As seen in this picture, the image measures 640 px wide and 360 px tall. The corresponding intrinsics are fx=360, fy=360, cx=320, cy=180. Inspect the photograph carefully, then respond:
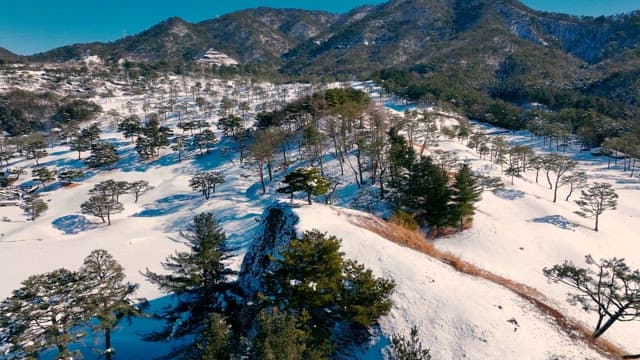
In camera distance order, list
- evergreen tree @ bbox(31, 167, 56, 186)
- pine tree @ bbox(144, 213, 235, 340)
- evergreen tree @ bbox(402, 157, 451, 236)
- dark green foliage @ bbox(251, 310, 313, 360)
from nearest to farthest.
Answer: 1. dark green foliage @ bbox(251, 310, 313, 360)
2. pine tree @ bbox(144, 213, 235, 340)
3. evergreen tree @ bbox(402, 157, 451, 236)
4. evergreen tree @ bbox(31, 167, 56, 186)

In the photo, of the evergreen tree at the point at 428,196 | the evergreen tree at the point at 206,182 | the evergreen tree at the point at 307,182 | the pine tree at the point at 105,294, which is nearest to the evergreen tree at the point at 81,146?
the evergreen tree at the point at 206,182

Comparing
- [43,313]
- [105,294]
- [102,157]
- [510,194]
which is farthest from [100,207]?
[510,194]

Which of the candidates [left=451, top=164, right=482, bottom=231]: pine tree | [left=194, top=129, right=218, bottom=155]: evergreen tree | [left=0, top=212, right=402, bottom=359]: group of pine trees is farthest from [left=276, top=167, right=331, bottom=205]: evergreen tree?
[left=194, top=129, right=218, bottom=155]: evergreen tree

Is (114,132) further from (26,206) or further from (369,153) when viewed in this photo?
(369,153)

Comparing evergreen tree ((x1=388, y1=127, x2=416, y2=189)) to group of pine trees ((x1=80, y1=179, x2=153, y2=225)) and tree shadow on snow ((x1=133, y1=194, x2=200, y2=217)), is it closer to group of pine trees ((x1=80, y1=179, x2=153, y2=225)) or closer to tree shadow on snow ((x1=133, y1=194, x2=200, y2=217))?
tree shadow on snow ((x1=133, y1=194, x2=200, y2=217))

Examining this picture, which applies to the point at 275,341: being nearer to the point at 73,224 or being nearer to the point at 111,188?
the point at 73,224
